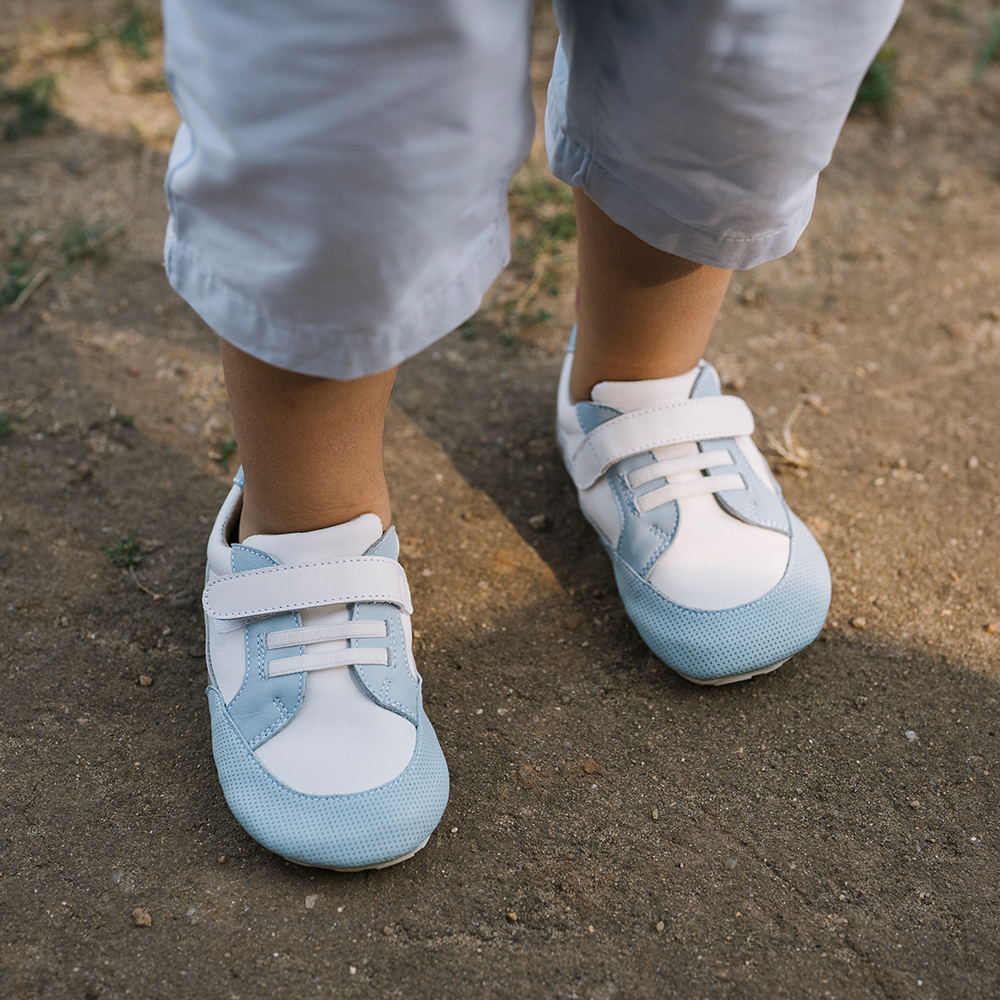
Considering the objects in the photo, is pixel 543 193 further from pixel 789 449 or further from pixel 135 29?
pixel 135 29

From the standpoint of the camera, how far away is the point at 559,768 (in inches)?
44.6

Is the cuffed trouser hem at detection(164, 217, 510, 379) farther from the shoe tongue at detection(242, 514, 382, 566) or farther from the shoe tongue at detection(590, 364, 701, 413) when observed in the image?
the shoe tongue at detection(590, 364, 701, 413)

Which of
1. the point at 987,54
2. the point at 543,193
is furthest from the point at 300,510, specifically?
the point at 987,54

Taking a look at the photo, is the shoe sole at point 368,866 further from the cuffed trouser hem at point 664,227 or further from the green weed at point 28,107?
the green weed at point 28,107

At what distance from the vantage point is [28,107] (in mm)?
2248

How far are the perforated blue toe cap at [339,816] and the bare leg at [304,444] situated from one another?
28cm

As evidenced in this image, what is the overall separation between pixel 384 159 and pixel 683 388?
69 centimetres

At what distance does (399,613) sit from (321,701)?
0.49 ft

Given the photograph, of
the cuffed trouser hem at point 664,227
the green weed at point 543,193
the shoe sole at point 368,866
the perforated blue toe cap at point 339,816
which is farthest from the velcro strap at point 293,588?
the green weed at point 543,193

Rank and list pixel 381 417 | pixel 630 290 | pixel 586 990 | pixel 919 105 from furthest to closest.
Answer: pixel 919 105 → pixel 630 290 → pixel 381 417 → pixel 586 990

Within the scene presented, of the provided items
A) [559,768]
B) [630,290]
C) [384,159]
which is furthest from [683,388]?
[384,159]

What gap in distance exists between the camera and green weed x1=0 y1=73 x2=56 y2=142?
7.25 ft

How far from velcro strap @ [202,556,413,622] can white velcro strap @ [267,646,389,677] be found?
0.19ft

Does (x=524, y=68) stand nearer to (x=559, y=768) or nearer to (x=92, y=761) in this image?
(x=559, y=768)
